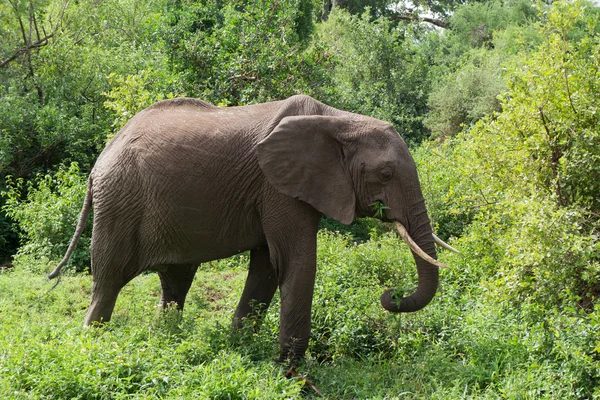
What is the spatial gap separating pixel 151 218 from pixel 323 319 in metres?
1.94

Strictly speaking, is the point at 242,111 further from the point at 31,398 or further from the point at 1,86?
the point at 1,86

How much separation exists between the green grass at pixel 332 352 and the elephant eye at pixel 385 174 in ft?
5.08

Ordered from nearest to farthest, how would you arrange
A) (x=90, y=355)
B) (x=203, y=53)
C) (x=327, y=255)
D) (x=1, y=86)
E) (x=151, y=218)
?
(x=90, y=355) → (x=151, y=218) → (x=327, y=255) → (x=203, y=53) → (x=1, y=86)

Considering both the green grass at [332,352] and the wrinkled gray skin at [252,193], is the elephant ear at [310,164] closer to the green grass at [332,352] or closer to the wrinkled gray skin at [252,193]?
the wrinkled gray skin at [252,193]

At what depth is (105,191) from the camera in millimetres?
6688

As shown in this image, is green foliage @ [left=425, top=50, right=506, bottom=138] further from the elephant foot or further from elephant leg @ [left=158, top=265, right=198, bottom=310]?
the elephant foot

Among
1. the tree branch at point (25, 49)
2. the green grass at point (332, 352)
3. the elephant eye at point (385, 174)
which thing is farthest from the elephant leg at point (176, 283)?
the tree branch at point (25, 49)

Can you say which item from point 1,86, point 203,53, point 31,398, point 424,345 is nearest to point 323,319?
point 424,345

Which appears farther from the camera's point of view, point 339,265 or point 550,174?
point 339,265

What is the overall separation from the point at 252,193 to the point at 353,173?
0.91 meters

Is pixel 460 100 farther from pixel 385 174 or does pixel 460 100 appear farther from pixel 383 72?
pixel 385 174

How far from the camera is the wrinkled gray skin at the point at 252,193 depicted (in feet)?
19.9

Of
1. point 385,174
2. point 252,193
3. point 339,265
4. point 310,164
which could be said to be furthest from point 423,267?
point 339,265

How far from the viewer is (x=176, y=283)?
7.41m
